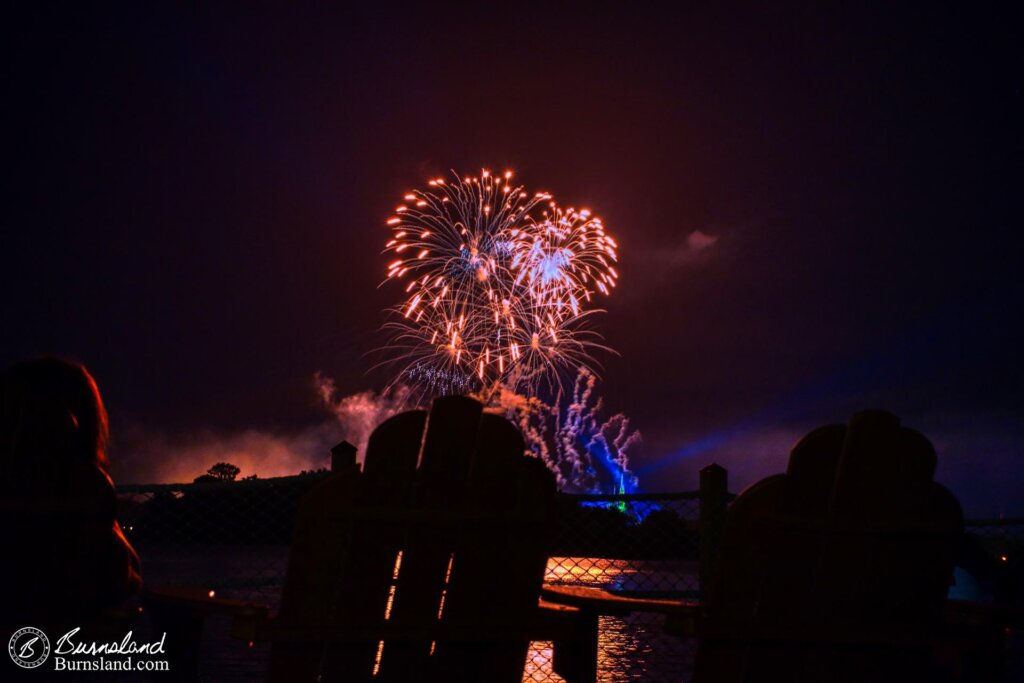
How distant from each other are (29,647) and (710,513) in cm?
501

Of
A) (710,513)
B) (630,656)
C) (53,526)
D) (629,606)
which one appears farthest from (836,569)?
(630,656)

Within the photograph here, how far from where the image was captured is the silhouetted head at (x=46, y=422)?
8.98 ft

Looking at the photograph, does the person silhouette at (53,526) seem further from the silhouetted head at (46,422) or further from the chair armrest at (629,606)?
the chair armrest at (629,606)

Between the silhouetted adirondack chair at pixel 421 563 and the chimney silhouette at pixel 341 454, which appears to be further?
the chimney silhouette at pixel 341 454

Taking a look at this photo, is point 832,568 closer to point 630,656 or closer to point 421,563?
point 421,563

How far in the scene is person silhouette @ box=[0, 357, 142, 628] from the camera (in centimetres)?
271

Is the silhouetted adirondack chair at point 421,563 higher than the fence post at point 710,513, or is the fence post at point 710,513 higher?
the fence post at point 710,513

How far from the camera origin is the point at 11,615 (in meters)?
2.73

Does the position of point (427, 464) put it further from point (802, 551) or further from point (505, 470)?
point (802, 551)

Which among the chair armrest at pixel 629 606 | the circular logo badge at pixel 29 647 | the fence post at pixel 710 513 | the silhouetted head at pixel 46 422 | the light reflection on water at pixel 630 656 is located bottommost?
the circular logo badge at pixel 29 647

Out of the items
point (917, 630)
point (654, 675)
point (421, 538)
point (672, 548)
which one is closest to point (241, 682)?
point (654, 675)

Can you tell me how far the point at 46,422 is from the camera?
2770 mm

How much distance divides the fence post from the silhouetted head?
188 inches

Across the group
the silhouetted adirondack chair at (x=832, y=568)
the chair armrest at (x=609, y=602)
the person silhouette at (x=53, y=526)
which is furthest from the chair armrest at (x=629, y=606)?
the person silhouette at (x=53, y=526)
